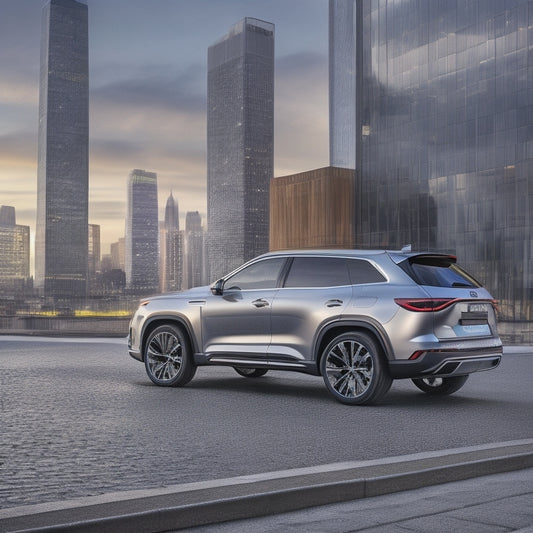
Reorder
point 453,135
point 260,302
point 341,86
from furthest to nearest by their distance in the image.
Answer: point 341,86, point 453,135, point 260,302

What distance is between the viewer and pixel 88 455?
6414 mm

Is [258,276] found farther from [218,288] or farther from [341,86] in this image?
[341,86]

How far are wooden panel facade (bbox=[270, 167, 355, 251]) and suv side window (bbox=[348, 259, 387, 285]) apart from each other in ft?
215

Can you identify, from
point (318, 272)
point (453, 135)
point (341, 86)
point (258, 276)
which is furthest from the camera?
point (341, 86)

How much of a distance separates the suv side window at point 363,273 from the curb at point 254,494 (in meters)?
3.85

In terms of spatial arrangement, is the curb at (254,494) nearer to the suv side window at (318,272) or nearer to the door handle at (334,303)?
the door handle at (334,303)

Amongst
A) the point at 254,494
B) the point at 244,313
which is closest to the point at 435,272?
the point at 244,313

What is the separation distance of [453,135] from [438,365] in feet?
194

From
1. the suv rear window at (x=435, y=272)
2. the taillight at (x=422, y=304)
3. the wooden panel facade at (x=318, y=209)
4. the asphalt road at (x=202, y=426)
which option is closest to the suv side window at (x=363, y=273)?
the suv rear window at (x=435, y=272)

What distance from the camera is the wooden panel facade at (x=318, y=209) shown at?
75750 millimetres

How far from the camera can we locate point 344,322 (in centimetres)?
989

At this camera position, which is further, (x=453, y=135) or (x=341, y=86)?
(x=341, y=86)

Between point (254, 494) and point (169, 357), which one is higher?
point (169, 357)

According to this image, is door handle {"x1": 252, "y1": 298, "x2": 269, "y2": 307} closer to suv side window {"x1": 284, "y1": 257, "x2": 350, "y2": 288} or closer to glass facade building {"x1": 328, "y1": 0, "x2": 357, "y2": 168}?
suv side window {"x1": 284, "y1": 257, "x2": 350, "y2": 288}
